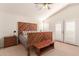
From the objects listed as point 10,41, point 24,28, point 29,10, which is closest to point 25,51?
point 10,41

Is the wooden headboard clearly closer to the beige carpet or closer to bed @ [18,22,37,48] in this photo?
bed @ [18,22,37,48]

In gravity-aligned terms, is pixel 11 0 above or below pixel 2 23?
above

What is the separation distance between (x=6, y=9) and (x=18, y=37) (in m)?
0.72

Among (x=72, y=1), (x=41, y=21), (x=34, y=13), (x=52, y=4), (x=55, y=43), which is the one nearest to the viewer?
(x=72, y=1)

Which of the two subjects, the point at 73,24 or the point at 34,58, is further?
the point at 73,24

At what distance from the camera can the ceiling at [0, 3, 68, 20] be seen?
67.3 inches

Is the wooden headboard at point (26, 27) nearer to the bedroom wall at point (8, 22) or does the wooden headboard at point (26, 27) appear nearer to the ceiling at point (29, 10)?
the bedroom wall at point (8, 22)

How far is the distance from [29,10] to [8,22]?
1.70ft

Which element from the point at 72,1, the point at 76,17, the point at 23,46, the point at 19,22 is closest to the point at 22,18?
the point at 19,22

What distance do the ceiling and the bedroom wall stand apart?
0.08 m

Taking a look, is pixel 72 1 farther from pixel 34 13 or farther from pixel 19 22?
pixel 19 22

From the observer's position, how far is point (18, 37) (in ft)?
6.97

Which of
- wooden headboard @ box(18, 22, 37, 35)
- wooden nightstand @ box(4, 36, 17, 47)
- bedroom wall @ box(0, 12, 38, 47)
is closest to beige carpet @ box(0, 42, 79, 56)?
wooden nightstand @ box(4, 36, 17, 47)

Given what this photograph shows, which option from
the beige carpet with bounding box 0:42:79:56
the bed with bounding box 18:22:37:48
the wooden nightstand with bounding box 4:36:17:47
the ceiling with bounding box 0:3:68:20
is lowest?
the beige carpet with bounding box 0:42:79:56
